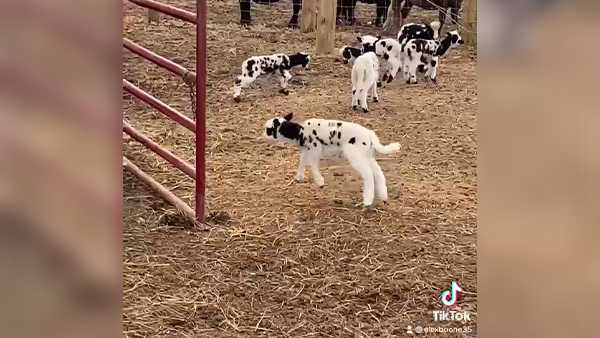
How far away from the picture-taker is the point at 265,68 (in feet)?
22.6

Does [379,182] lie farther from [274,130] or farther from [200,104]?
[200,104]

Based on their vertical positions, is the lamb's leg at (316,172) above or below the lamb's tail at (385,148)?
below

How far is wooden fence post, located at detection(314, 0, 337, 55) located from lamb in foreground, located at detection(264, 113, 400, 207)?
345 cm

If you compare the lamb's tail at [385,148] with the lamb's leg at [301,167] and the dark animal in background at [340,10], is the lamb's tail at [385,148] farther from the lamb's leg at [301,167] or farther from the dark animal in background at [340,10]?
the dark animal in background at [340,10]

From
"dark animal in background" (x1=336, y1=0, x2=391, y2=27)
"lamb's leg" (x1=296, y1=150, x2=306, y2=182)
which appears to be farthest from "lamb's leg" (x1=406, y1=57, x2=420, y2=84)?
"dark animal in background" (x1=336, y1=0, x2=391, y2=27)

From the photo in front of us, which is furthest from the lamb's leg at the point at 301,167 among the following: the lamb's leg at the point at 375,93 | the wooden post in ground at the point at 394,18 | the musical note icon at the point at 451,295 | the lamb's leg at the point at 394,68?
the wooden post in ground at the point at 394,18

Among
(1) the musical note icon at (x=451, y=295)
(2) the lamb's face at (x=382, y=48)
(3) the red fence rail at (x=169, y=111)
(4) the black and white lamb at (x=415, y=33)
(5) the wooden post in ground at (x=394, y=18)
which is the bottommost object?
(5) the wooden post in ground at (x=394, y=18)

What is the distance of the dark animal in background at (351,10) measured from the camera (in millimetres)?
A: 10305

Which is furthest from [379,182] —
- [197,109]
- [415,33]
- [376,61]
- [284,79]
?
[415,33]

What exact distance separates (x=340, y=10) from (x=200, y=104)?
6.64 m

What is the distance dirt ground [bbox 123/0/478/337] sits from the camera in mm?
3363

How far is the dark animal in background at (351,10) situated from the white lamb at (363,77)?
3938mm

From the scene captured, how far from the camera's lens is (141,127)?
231 inches
